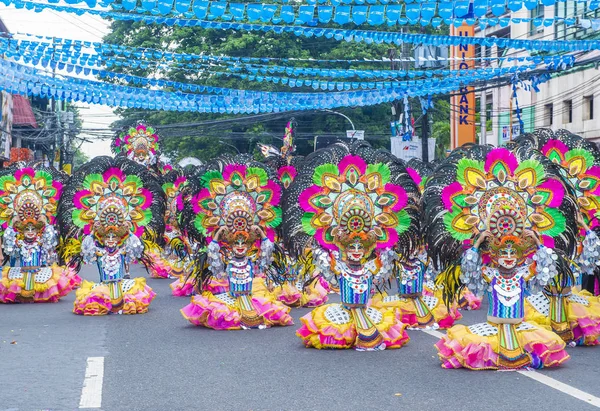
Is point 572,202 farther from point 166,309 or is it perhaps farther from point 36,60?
point 36,60

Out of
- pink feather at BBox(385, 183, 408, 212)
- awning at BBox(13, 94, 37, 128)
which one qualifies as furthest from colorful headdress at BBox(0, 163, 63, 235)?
awning at BBox(13, 94, 37, 128)

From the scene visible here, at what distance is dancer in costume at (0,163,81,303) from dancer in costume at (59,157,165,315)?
1436mm

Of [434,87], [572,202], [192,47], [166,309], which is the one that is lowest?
[166,309]

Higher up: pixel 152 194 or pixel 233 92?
pixel 233 92

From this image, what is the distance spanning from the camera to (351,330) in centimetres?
998

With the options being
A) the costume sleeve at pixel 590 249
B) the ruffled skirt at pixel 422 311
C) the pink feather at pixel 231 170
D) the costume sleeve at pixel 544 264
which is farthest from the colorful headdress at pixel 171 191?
the costume sleeve at pixel 544 264

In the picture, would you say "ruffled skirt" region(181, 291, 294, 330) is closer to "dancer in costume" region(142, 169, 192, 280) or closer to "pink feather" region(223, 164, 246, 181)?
"pink feather" region(223, 164, 246, 181)

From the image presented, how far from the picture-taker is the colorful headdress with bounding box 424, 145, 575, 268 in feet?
28.1

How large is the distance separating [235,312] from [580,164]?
14.4ft

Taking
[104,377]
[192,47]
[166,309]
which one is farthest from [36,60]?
[192,47]

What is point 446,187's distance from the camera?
884 cm

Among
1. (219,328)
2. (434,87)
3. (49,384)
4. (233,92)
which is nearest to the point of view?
(49,384)

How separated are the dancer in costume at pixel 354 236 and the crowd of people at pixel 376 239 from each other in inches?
0.5

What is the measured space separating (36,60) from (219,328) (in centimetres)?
489
